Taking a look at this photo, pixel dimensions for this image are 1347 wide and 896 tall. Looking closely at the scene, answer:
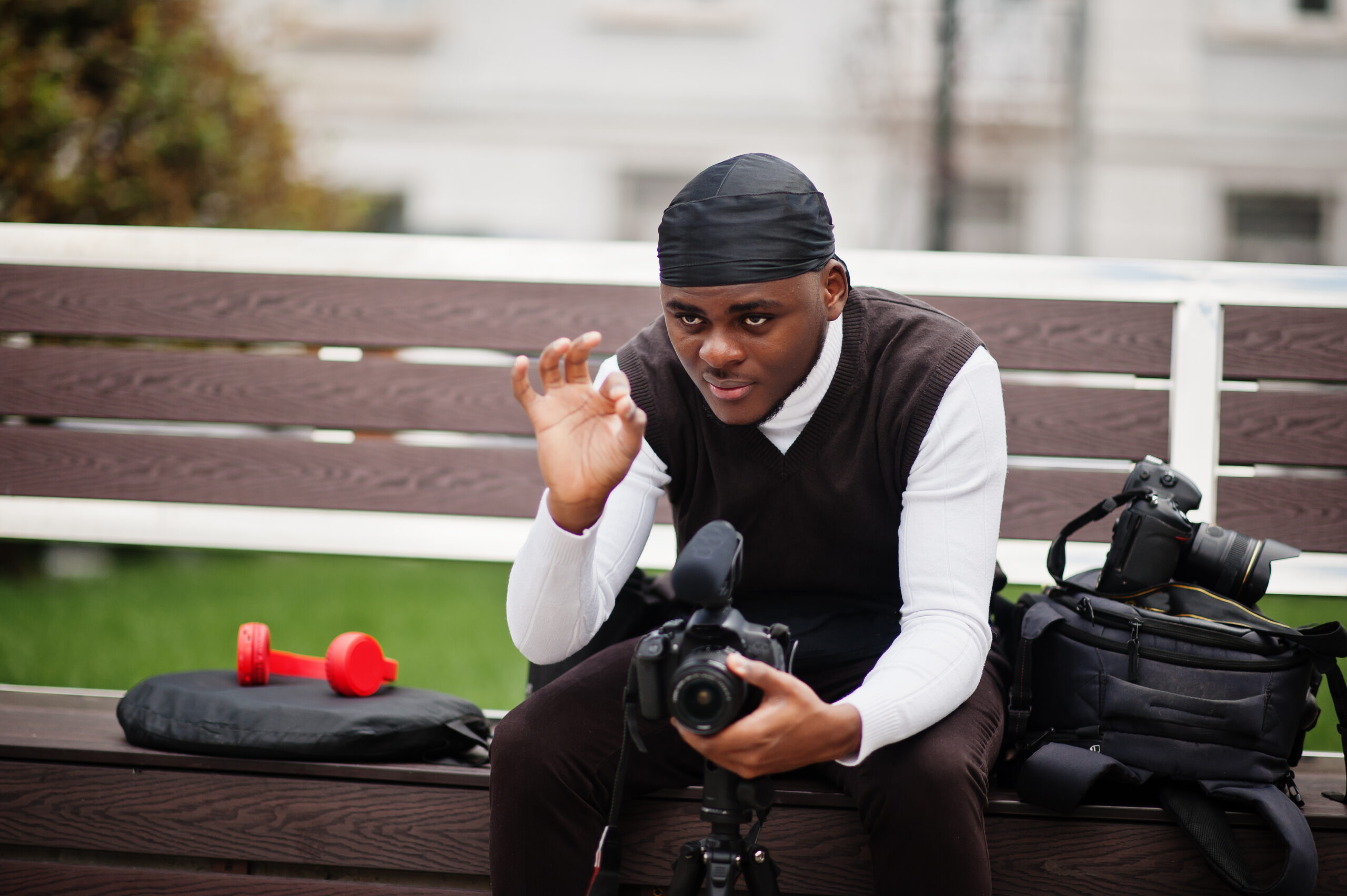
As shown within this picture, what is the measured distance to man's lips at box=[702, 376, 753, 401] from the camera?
1.91 m

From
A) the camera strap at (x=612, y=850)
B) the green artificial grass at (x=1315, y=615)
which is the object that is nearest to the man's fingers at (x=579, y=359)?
the camera strap at (x=612, y=850)

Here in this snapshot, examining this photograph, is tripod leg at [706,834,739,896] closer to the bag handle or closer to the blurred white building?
the bag handle

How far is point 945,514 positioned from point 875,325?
0.42m

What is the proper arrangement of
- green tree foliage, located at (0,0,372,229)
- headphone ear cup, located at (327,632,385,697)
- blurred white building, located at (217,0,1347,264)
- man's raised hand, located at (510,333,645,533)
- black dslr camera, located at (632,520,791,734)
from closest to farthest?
black dslr camera, located at (632,520,791,734)
man's raised hand, located at (510,333,645,533)
headphone ear cup, located at (327,632,385,697)
green tree foliage, located at (0,0,372,229)
blurred white building, located at (217,0,1347,264)

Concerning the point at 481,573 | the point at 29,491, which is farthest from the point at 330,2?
the point at 29,491

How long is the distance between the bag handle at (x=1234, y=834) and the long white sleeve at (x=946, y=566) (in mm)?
489

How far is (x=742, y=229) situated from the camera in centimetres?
181

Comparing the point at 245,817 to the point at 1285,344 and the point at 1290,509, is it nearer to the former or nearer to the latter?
the point at 1290,509

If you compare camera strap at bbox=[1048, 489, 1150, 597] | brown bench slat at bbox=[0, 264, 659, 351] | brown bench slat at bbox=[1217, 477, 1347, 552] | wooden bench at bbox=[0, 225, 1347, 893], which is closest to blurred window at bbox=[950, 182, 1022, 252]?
wooden bench at bbox=[0, 225, 1347, 893]

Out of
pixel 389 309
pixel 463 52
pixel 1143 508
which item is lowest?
pixel 1143 508

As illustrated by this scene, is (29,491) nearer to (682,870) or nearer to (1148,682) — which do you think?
(682,870)

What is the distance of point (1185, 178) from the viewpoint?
11.8 metres

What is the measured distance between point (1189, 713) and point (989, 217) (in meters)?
11.2

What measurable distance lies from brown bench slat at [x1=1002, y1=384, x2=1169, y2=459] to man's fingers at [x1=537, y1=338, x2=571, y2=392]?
1.57m
